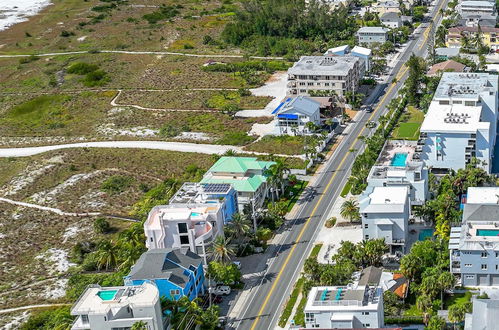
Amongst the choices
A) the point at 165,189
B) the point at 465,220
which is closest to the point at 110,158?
the point at 165,189

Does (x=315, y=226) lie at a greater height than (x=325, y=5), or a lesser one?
lesser

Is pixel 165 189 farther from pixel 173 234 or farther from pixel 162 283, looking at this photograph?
pixel 162 283

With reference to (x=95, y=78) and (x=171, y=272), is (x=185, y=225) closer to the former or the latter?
(x=171, y=272)

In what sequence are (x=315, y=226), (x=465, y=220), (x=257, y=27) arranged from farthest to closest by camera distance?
(x=257, y=27) < (x=315, y=226) < (x=465, y=220)

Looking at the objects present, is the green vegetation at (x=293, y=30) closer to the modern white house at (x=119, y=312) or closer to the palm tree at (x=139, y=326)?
the modern white house at (x=119, y=312)

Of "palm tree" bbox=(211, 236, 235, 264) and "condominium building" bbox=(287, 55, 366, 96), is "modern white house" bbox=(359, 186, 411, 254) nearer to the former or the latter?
"palm tree" bbox=(211, 236, 235, 264)

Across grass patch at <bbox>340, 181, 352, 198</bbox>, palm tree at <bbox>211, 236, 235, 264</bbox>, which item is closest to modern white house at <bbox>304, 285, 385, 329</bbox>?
palm tree at <bbox>211, 236, 235, 264</bbox>

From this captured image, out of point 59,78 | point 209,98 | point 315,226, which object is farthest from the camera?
point 59,78
